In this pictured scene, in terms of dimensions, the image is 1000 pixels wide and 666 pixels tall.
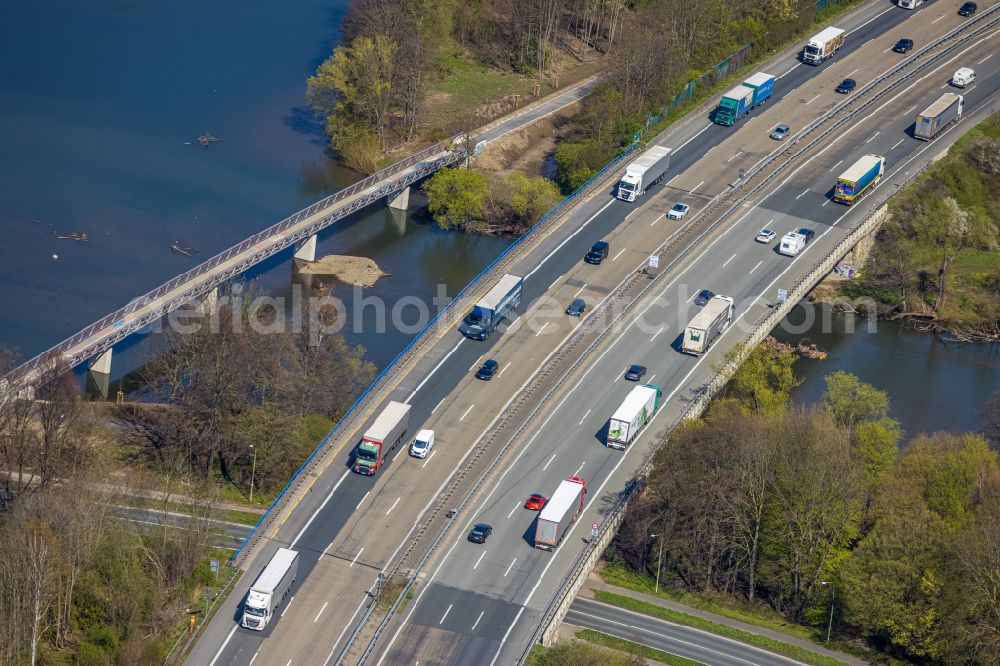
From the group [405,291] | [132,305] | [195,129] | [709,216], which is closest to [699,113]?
[709,216]

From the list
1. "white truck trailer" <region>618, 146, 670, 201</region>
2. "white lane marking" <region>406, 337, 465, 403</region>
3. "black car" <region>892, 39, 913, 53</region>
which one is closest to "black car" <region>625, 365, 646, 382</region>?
"white lane marking" <region>406, 337, 465, 403</region>

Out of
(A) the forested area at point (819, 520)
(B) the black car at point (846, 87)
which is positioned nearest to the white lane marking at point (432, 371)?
(A) the forested area at point (819, 520)

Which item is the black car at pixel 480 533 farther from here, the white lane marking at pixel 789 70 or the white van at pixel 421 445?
the white lane marking at pixel 789 70

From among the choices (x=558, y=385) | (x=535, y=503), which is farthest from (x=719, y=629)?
(x=558, y=385)

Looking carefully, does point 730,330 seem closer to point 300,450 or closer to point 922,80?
→ point 300,450

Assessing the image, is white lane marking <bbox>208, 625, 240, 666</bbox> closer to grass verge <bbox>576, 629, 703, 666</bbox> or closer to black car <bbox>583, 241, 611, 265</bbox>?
grass verge <bbox>576, 629, 703, 666</bbox>

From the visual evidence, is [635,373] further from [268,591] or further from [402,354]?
[268,591]
